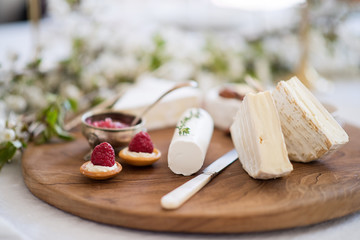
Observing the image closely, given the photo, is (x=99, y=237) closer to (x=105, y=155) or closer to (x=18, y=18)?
(x=105, y=155)

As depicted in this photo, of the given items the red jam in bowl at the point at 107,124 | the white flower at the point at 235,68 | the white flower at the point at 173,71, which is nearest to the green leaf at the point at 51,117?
the red jam in bowl at the point at 107,124

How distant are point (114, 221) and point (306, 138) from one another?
623 millimetres

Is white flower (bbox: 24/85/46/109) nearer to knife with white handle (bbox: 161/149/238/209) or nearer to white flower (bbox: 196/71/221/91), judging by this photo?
white flower (bbox: 196/71/221/91)

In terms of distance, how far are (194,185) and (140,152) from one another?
9.4 inches

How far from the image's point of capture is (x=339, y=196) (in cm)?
109

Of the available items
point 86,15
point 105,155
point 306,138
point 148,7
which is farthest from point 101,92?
point 148,7

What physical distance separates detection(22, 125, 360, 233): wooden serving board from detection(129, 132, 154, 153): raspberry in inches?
2.3

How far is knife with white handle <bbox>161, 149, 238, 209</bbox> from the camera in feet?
3.31

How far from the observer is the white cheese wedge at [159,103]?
5.48 ft

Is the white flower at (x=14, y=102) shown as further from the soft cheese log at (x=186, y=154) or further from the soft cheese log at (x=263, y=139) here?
the soft cheese log at (x=263, y=139)

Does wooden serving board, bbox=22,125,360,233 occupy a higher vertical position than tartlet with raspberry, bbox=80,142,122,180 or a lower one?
lower

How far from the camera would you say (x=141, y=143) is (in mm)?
1262

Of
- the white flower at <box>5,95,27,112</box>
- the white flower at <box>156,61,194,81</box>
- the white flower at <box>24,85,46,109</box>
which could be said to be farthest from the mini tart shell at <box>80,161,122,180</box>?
the white flower at <box>156,61,194,81</box>

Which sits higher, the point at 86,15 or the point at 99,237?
the point at 86,15
